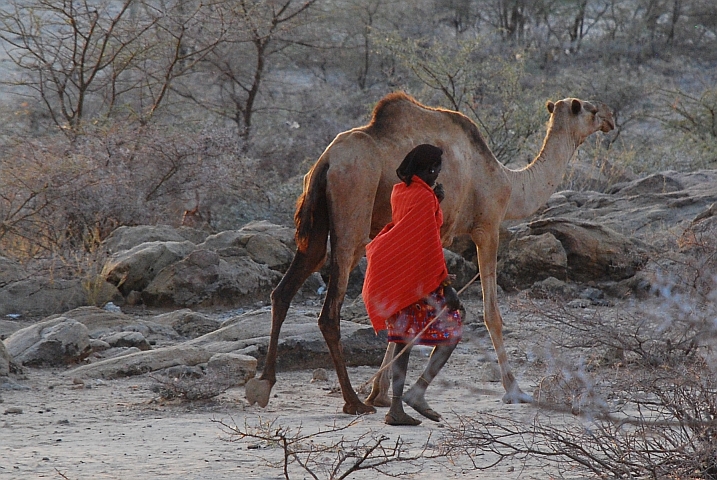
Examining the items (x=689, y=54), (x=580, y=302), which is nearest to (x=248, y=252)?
(x=580, y=302)

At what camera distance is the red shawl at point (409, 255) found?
577cm

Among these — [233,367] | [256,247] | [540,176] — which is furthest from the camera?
[256,247]

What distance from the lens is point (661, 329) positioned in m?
4.19

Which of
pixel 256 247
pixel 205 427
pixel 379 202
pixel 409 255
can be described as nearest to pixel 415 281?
pixel 409 255

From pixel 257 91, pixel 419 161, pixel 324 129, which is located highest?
pixel 257 91

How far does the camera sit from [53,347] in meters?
7.95

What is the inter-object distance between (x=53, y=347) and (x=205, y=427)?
106 inches

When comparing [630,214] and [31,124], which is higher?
[31,124]

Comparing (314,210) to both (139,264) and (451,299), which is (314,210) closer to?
(451,299)

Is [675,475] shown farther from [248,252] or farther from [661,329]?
[248,252]

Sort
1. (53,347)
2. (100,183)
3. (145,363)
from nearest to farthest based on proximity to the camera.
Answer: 1. (145,363)
2. (53,347)
3. (100,183)

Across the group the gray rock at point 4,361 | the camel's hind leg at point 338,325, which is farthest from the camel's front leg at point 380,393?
the gray rock at point 4,361

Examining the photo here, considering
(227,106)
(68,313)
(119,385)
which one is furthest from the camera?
(227,106)

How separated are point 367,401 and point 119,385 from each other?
180 cm
